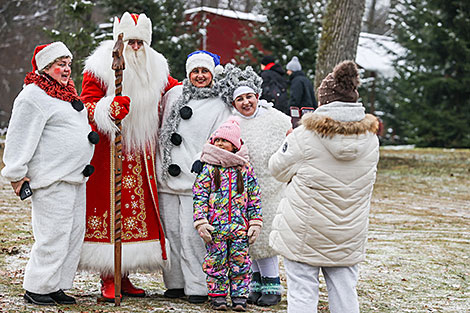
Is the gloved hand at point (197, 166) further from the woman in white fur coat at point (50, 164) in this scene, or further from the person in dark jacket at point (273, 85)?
the person in dark jacket at point (273, 85)

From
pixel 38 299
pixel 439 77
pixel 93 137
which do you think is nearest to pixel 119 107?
pixel 93 137

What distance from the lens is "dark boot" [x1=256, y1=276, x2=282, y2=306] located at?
4781mm

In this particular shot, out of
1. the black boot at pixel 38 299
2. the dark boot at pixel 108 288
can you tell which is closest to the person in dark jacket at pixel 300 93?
the dark boot at pixel 108 288

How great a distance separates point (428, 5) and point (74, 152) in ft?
53.2

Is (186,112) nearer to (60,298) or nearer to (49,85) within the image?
(49,85)

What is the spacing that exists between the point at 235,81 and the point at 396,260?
2757mm

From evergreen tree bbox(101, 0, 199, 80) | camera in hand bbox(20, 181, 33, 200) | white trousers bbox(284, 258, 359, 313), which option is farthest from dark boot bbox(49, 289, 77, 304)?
evergreen tree bbox(101, 0, 199, 80)

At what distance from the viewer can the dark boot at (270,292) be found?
15.7 feet

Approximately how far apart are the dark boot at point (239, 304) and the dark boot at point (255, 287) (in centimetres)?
36

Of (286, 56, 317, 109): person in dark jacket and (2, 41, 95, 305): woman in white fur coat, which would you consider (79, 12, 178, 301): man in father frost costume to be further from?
(286, 56, 317, 109): person in dark jacket

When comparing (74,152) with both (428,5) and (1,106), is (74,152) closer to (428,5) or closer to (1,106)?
(428,5)

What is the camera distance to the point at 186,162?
15.5 ft

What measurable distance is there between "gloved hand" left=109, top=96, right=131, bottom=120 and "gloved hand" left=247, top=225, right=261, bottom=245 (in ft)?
3.94

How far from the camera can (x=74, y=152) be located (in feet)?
14.4
